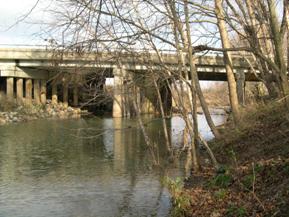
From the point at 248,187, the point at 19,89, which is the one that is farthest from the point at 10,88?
the point at 248,187

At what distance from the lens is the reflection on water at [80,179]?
11.1 metres

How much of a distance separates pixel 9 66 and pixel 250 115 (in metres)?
35.8

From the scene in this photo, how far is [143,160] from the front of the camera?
18516 mm

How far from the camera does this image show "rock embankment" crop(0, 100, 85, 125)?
42.2m

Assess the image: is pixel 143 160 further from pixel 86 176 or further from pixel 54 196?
pixel 54 196

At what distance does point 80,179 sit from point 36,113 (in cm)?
3393

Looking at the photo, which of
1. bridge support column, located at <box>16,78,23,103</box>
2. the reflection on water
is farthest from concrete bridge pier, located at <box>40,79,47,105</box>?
the reflection on water

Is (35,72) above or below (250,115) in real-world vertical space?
above

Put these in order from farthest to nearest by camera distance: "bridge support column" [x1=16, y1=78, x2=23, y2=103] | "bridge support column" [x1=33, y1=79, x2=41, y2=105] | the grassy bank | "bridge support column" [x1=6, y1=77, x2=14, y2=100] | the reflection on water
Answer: "bridge support column" [x1=33, y1=79, x2=41, y2=105] < "bridge support column" [x1=16, y1=78, x2=23, y2=103] < "bridge support column" [x1=6, y1=77, x2=14, y2=100] < the reflection on water < the grassy bank

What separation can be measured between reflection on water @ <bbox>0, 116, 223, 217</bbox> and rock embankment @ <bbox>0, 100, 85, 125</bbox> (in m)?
17.4

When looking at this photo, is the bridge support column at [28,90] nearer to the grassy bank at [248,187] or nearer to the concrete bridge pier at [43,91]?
the concrete bridge pier at [43,91]

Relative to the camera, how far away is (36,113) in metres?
47.7

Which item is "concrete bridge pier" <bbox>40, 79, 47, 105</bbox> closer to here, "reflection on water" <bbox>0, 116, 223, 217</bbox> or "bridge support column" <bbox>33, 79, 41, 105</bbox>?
"bridge support column" <bbox>33, 79, 41, 105</bbox>

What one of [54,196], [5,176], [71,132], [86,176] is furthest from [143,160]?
[71,132]
